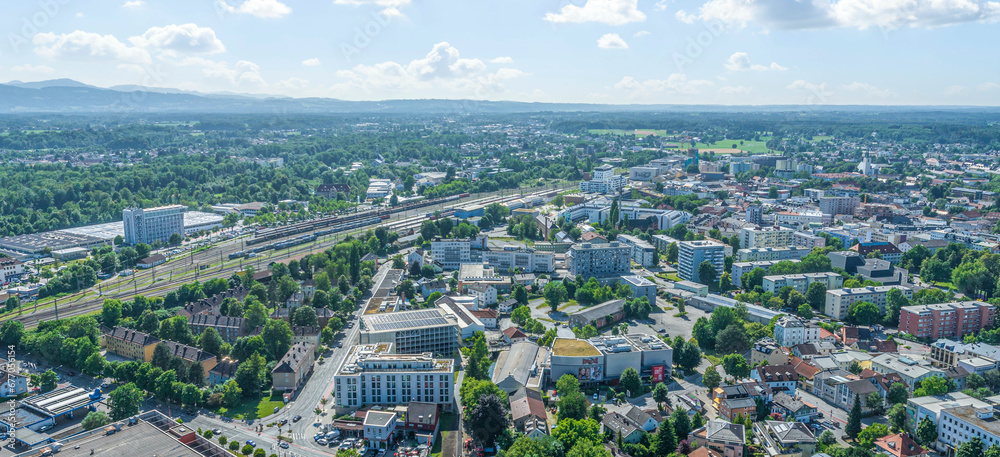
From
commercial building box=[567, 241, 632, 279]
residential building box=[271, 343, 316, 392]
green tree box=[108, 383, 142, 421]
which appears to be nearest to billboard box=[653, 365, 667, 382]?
residential building box=[271, 343, 316, 392]

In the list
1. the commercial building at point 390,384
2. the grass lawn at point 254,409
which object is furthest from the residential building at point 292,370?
the commercial building at point 390,384

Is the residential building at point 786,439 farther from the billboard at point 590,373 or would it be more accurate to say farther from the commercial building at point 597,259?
the commercial building at point 597,259

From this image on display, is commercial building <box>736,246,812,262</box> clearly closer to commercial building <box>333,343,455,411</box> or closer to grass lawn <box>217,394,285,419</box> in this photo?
commercial building <box>333,343,455,411</box>

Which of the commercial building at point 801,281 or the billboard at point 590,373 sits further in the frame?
the commercial building at point 801,281

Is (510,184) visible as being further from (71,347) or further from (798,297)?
(71,347)

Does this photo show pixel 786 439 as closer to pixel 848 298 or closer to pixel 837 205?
pixel 848 298

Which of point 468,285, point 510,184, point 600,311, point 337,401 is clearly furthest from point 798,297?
point 510,184
